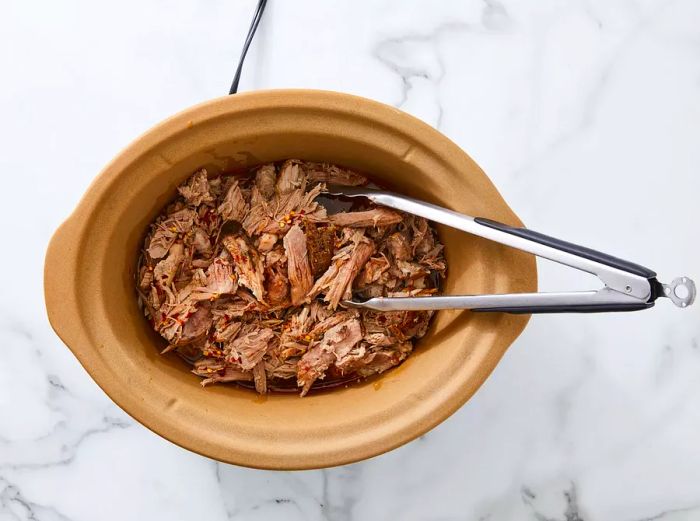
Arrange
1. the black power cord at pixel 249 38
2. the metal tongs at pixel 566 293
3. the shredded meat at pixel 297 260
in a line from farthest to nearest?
the black power cord at pixel 249 38, the shredded meat at pixel 297 260, the metal tongs at pixel 566 293

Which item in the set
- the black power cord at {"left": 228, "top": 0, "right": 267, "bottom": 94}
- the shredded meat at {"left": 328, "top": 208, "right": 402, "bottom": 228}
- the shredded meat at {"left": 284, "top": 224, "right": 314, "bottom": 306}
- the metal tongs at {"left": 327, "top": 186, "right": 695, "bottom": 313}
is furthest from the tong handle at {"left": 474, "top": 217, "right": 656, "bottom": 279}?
the black power cord at {"left": 228, "top": 0, "right": 267, "bottom": 94}

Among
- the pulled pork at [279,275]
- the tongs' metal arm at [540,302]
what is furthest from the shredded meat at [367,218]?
the tongs' metal arm at [540,302]

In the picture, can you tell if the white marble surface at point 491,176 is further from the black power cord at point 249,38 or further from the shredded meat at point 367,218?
the shredded meat at point 367,218

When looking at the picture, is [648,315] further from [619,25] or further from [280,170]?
[280,170]

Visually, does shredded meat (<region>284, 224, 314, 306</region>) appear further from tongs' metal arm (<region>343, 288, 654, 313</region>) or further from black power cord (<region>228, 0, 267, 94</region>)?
black power cord (<region>228, 0, 267, 94</region>)

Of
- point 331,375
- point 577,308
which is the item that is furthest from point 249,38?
point 577,308

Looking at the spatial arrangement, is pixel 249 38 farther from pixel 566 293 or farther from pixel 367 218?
pixel 566 293
